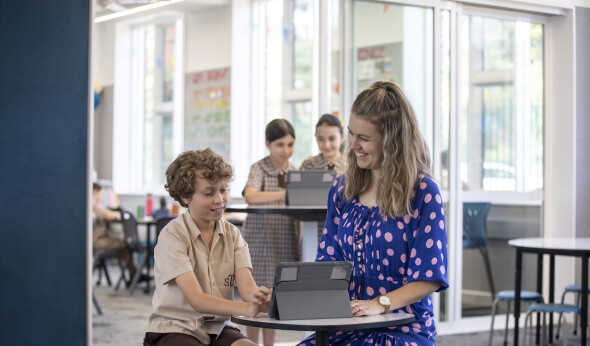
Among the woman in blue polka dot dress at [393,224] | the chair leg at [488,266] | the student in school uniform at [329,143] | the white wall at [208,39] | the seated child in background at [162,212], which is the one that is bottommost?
the chair leg at [488,266]

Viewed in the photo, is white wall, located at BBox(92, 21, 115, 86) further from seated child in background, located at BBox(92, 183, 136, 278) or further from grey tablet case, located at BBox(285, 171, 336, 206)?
grey tablet case, located at BBox(285, 171, 336, 206)

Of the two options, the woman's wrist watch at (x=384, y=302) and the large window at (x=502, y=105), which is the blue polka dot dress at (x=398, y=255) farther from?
the large window at (x=502, y=105)

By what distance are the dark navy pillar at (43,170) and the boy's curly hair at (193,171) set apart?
4.69ft

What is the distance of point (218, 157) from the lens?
2344 mm

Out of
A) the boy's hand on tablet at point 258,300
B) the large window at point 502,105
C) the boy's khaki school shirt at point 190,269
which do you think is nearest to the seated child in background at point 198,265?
the boy's khaki school shirt at point 190,269

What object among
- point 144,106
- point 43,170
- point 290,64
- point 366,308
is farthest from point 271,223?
point 144,106

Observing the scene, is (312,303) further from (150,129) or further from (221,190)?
(150,129)

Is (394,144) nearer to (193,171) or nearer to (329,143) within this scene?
(193,171)

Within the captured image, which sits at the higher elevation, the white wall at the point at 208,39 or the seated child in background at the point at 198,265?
the white wall at the point at 208,39

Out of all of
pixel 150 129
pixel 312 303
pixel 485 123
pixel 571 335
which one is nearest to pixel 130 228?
pixel 150 129

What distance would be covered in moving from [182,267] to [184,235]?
0.39 feet

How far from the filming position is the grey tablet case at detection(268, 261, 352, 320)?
1.75m

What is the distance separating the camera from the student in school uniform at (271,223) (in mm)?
4094

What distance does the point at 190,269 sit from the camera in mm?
2211
